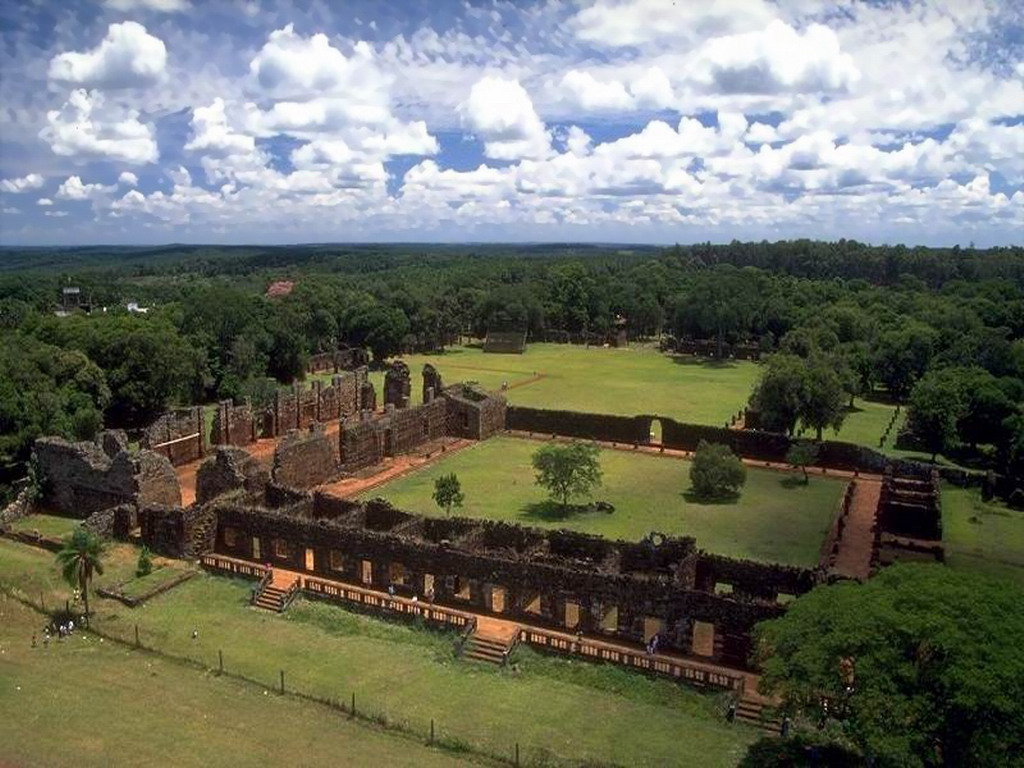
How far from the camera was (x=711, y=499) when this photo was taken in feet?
157

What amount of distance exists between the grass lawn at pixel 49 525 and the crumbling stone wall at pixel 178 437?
9.85 m

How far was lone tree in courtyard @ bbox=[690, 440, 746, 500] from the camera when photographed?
47.4 meters

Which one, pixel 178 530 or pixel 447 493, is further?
pixel 447 493

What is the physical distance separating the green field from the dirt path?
35.7ft

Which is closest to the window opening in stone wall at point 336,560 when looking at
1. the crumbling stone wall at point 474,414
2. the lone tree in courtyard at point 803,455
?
the crumbling stone wall at point 474,414

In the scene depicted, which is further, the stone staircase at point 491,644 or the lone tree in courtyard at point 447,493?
the lone tree in courtyard at point 447,493

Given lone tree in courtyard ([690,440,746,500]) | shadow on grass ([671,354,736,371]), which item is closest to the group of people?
lone tree in courtyard ([690,440,746,500])

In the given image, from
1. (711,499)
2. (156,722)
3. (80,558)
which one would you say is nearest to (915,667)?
(156,722)

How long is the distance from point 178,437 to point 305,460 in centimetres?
1110

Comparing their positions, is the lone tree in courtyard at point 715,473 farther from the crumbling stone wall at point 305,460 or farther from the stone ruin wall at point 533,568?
the crumbling stone wall at point 305,460

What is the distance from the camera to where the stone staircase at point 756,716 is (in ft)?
81.4

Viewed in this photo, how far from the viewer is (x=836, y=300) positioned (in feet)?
397

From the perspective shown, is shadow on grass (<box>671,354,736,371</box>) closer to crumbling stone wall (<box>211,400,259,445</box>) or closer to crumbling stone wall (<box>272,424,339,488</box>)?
crumbling stone wall (<box>211,400,259,445</box>)

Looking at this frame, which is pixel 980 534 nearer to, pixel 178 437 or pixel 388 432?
pixel 388 432
